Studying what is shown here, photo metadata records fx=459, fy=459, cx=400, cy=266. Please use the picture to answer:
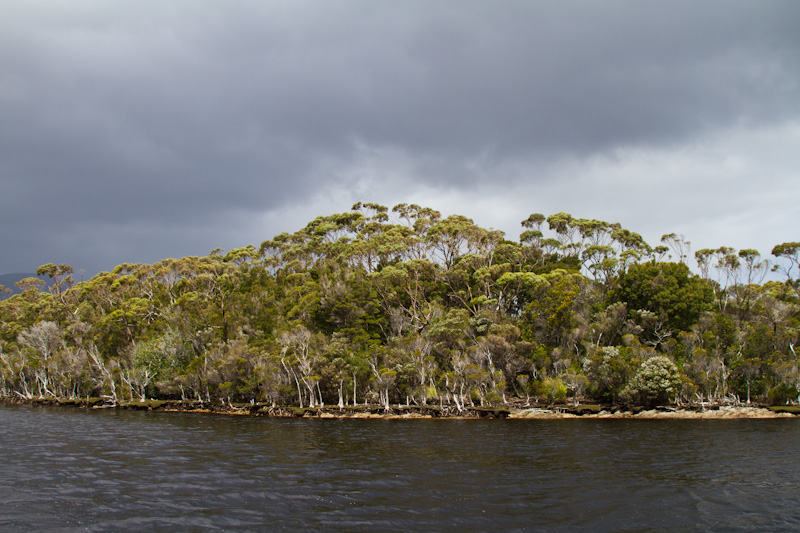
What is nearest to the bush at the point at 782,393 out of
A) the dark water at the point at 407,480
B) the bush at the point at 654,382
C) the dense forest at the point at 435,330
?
the dense forest at the point at 435,330

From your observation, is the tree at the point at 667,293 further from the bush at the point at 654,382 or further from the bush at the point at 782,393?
the bush at the point at 782,393

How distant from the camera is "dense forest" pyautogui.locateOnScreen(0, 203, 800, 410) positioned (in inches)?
2173

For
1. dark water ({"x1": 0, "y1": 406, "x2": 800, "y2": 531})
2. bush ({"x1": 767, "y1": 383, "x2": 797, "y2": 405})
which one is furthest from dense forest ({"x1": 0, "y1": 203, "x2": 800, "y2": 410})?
dark water ({"x1": 0, "y1": 406, "x2": 800, "y2": 531})

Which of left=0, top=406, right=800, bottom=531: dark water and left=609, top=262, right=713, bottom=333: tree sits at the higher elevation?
left=609, top=262, right=713, bottom=333: tree

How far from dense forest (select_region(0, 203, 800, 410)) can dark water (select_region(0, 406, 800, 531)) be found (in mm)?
16614

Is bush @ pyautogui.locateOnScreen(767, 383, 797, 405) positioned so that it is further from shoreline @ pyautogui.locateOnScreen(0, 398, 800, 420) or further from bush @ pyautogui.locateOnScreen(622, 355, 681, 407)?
bush @ pyautogui.locateOnScreen(622, 355, 681, 407)

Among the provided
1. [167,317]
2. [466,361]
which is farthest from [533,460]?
[167,317]

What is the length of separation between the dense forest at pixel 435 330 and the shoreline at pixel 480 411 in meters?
1.73

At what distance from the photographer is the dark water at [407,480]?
1631 cm

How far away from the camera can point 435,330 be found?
63125 mm

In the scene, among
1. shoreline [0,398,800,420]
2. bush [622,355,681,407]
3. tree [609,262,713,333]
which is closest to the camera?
shoreline [0,398,800,420]

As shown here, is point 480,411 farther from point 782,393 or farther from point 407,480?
point 407,480

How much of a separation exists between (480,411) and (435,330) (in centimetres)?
1276

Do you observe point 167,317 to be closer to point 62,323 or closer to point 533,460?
point 62,323
